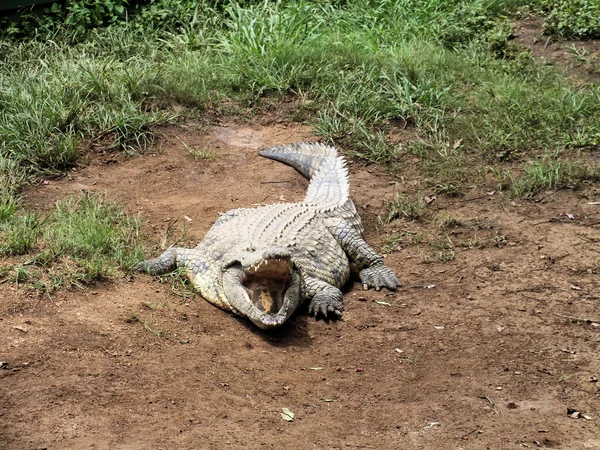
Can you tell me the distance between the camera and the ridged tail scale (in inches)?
295

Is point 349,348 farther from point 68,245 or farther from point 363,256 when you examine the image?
point 68,245

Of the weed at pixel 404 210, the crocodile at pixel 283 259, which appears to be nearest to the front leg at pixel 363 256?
the crocodile at pixel 283 259

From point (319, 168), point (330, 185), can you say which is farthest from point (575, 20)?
point (330, 185)

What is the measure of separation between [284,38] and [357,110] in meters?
1.33

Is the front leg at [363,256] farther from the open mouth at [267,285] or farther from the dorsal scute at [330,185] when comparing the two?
the open mouth at [267,285]

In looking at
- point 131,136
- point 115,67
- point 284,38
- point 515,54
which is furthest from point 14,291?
point 515,54

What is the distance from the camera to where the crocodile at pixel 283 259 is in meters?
5.93

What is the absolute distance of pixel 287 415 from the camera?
4832 millimetres

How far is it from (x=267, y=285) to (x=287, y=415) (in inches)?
53.5

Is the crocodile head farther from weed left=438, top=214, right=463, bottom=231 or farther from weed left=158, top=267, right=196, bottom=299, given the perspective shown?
weed left=438, top=214, right=463, bottom=231

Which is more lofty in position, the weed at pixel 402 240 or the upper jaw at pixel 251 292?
the upper jaw at pixel 251 292

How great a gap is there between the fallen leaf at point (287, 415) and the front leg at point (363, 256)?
77.0 inches

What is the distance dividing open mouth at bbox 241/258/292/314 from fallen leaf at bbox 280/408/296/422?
1.09 metres

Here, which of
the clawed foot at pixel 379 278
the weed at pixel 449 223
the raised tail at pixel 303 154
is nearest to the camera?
the clawed foot at pixel 379 278
